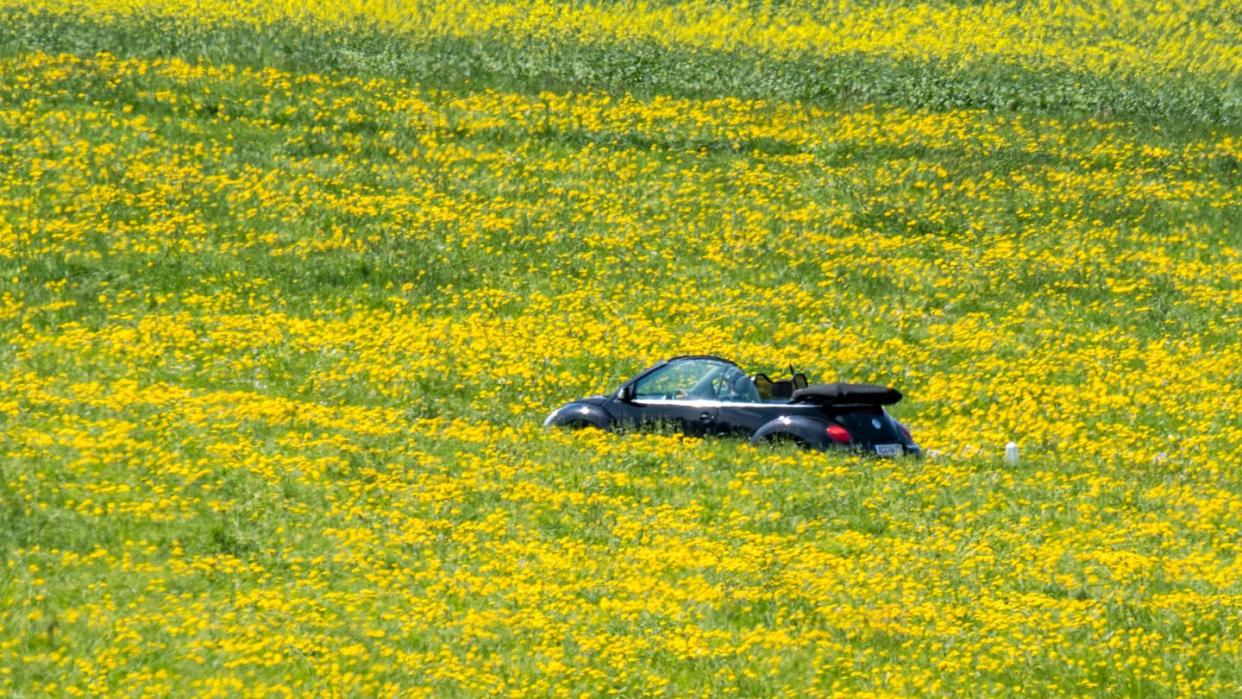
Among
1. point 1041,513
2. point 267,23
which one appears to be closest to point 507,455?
point 1041,513

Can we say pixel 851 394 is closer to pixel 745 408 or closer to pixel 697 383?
pixel 745 408

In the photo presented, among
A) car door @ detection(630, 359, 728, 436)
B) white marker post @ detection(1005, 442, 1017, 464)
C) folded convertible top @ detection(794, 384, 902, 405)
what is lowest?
white marker post @ detection(1005, 442, 1017, 464)

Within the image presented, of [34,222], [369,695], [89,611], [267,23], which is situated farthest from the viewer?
[267,23]

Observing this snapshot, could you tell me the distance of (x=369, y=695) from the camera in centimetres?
1180

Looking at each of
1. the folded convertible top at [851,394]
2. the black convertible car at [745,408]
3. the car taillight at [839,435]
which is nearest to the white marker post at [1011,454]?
the black convertible car at [745,408]

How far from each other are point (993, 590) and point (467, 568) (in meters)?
4.40

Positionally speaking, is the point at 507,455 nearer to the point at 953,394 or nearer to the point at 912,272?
the point at 953,394

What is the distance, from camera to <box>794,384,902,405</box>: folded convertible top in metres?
18.8

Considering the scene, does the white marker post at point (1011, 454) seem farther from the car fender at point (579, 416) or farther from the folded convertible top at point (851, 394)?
the car fender at point (579, 416)

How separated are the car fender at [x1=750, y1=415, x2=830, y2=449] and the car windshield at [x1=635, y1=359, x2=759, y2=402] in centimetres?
69

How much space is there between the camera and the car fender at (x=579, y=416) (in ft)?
67.5

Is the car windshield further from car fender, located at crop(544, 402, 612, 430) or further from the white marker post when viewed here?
the white marker post

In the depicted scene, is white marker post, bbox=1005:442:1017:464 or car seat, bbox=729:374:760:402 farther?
car seat, bbox=729:374:760:402

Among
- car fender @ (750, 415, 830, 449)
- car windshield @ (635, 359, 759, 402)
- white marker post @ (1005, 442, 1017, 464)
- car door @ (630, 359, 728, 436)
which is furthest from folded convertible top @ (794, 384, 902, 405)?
white marker post @ (1005, 442, 1017, 464)
